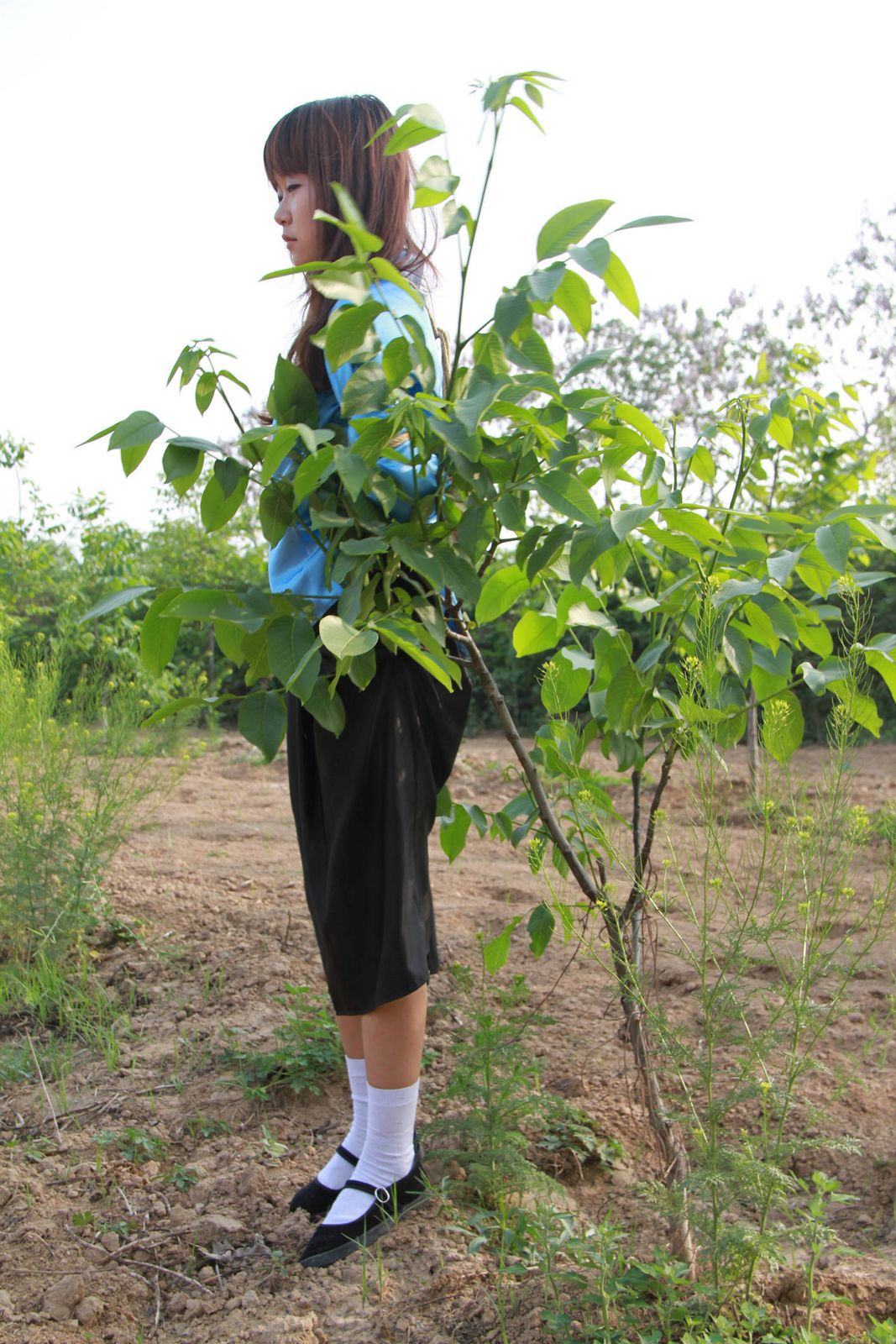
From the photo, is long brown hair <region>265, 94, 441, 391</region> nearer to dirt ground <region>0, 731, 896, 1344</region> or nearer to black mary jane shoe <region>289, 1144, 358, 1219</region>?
dirt ground <region>0, 731, 896, 1344</region>

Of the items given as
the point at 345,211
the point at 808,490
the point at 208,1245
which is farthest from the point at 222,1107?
the point at 808,490

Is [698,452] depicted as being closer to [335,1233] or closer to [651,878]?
[651,878]

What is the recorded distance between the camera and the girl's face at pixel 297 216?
1909 millimetres

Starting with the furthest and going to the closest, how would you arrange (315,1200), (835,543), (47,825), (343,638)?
(47,825) < (315,1200) < (835,543) < (343,638)

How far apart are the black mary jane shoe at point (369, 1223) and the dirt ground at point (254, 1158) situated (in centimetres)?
3

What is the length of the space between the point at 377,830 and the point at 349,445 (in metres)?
0.70

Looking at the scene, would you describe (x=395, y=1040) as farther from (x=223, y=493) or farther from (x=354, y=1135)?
(x=223, y=493)

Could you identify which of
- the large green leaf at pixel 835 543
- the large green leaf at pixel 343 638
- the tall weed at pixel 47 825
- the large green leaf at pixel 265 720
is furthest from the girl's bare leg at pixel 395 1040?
the tall weed at pixel 47 825

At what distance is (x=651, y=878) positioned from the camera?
200 centimetres

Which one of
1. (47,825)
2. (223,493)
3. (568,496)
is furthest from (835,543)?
(47,825)

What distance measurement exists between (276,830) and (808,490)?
304cm

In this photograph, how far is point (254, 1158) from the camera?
2.30m

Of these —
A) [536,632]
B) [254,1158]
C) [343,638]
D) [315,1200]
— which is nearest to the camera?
[343,638]

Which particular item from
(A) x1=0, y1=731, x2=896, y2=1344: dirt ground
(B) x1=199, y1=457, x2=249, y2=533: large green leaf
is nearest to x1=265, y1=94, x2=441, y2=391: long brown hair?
(B) x1=199, y1=457, x2=249, y2=533: large green leaf
